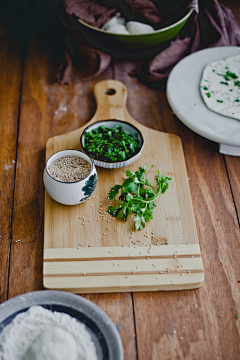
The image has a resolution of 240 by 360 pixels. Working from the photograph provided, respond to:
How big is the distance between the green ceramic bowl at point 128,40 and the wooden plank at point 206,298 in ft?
1.86

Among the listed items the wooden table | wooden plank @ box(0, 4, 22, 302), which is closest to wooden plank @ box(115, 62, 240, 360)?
the wooden table

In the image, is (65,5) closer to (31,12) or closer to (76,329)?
(31,12)

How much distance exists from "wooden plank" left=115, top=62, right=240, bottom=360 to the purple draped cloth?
528mm

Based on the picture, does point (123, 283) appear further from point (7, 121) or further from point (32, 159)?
point (7, 121)

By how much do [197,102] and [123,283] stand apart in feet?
2.88

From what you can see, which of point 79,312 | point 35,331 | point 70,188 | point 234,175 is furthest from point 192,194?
point 35,331

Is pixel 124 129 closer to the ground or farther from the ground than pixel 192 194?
farther from the ground

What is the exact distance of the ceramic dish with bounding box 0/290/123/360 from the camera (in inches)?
36.8

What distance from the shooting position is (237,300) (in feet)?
3.65

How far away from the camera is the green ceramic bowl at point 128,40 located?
1.60 metres

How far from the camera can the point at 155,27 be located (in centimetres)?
183

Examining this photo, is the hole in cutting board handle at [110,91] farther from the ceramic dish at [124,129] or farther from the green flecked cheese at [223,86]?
the green flecked cheese at [223,86]

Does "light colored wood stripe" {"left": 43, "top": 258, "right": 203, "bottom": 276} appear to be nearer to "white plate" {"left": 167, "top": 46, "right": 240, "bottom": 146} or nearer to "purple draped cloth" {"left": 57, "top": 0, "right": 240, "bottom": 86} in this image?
"white plate" {"left": 167, "top": 46, "right": 240, "bottom": 146}

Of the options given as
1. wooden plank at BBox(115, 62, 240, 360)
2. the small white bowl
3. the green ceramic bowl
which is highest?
the green ceramic bowl
